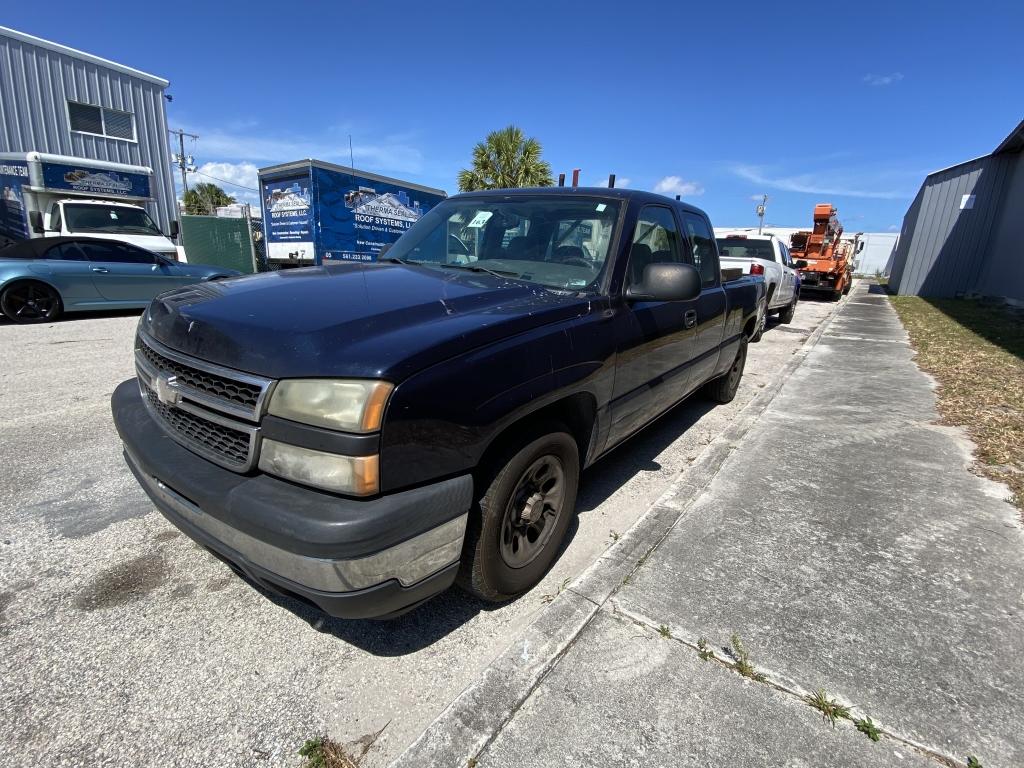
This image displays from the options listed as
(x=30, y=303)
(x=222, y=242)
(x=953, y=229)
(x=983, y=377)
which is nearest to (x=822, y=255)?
(x=953, y=229)

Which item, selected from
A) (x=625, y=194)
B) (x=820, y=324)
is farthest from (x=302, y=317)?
(x=820, y=324)

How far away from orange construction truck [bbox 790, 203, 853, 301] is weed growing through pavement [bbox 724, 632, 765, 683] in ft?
59.1

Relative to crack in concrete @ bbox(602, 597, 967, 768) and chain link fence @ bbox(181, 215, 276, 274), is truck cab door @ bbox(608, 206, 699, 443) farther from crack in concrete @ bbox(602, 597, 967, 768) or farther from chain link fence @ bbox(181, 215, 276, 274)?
chain link fence @ bbox(181, 215, 276, 274)

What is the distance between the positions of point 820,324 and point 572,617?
38.7 ft

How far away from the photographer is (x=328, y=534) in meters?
1.48

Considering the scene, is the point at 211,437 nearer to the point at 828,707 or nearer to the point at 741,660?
the point at 741,660

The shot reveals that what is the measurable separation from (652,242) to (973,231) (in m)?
20.9

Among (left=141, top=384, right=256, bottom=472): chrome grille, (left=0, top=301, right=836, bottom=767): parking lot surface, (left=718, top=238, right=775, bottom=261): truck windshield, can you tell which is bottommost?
(left=0, top=301, right=836, bottom=767): parking lot surface

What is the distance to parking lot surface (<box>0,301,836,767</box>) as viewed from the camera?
1.64m

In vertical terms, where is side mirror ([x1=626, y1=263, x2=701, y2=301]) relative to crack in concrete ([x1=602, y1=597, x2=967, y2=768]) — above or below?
above

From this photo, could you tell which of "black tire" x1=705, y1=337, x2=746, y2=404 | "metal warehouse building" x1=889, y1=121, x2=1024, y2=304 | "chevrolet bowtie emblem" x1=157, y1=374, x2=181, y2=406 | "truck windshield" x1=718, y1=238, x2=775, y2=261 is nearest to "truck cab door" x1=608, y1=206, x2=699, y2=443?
"black tire" x1=705, y1=337, x2=746, y2=404

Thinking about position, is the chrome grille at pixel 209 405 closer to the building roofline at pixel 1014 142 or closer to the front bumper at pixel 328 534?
the front bumper at pixel 328 534

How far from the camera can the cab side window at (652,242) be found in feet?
9.37

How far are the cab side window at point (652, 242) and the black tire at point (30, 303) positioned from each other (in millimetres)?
9357
